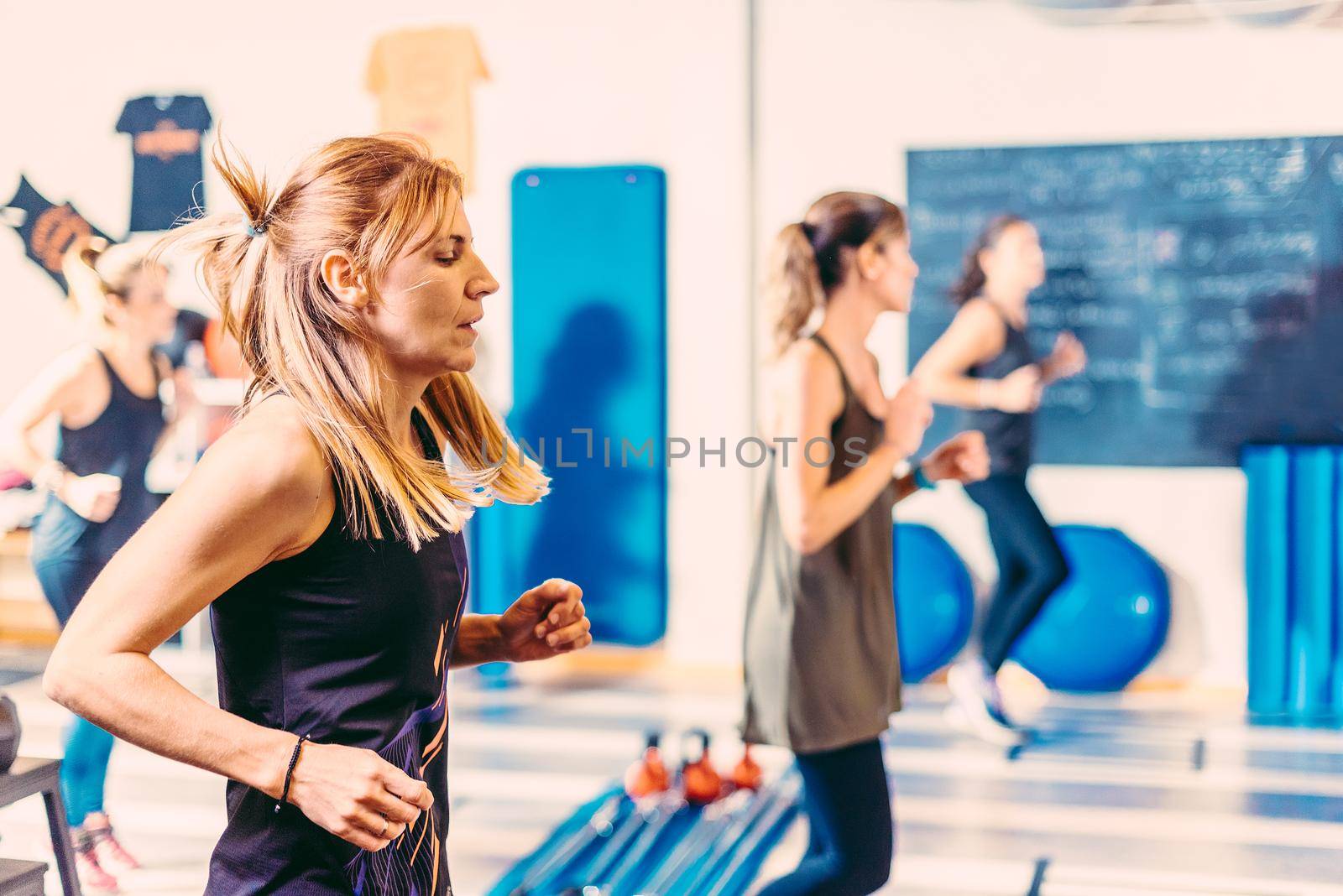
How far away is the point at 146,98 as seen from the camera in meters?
3.71

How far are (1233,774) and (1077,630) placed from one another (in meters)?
0.81

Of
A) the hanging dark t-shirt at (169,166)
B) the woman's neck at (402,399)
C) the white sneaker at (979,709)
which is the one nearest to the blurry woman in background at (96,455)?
the hanging dark t-shirt at (169,166)

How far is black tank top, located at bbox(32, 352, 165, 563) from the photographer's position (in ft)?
9.75

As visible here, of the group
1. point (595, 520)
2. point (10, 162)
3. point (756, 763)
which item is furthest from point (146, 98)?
point (756, 763)

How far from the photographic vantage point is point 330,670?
114cm

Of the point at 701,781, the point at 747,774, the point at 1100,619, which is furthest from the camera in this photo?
the point at 1100,619

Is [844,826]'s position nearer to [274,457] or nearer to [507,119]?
[274,457]

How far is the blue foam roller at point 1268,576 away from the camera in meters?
4.16

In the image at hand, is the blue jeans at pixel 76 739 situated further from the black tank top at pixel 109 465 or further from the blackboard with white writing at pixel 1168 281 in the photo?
the blackboard with white writing at pixel 1168 281

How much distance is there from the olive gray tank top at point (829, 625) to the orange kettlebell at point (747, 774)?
1190 millimetres

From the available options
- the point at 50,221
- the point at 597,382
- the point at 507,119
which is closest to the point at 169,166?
the point at 50,221

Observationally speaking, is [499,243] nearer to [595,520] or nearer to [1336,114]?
[595,520]

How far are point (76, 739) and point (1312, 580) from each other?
3.62m

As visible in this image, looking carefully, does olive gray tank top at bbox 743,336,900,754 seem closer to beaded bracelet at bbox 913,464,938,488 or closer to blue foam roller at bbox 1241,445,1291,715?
beaded bracelet at bbox 913,464,938,488
